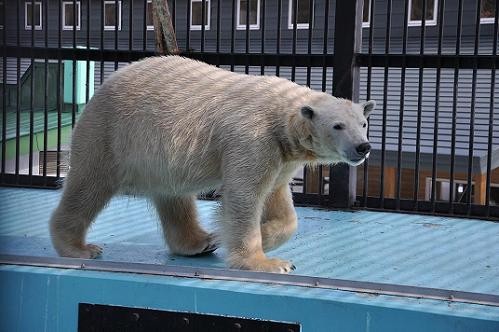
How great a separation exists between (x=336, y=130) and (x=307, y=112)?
0.15m

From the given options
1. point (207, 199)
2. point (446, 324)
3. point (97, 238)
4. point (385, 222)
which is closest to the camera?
point (446, 324)

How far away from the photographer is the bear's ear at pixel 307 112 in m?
3.46

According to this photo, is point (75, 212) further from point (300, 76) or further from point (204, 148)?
point (300, 76)

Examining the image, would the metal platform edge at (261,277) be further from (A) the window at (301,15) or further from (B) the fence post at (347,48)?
(A) the window at (301,15)

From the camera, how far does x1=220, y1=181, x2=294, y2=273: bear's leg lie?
135 inches

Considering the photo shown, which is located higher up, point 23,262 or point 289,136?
point 289,136

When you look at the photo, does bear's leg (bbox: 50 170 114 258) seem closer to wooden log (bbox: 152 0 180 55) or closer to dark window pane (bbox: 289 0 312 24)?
wooden log (bbox: 152 0 180 55)

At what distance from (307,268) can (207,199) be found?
1997mm

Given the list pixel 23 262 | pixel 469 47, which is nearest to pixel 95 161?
pixel 23 262

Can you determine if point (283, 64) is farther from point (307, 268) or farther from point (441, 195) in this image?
point (441, 195)

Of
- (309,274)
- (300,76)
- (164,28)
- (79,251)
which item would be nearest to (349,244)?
(309,274)

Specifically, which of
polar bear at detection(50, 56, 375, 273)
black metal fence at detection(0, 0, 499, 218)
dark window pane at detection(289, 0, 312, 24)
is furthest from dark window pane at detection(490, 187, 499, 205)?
polar bear at detection(50, 56, 375, 273)

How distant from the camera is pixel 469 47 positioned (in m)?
9.81

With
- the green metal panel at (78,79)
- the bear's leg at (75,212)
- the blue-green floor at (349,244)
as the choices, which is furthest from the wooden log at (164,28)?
the bear's leg at (75,212)
